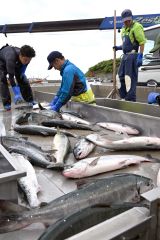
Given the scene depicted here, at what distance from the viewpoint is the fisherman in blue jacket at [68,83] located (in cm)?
643

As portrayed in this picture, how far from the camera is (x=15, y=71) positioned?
28.1 feet

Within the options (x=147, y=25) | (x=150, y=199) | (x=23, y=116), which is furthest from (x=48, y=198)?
(x=147, y=25)

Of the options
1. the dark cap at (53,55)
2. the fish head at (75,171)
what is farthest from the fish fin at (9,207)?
the dark cap at (53,55)

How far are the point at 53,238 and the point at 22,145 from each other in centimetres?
248

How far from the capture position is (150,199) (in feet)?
5.11

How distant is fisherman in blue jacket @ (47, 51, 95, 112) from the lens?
21.1ft

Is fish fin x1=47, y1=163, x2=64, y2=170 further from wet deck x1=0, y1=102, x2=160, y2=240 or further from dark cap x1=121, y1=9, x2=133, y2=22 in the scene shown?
dark cap x1=121, y1=9, x2=133, y2=22

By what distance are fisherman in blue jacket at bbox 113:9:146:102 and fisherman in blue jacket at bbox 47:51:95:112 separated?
1699 millimetres

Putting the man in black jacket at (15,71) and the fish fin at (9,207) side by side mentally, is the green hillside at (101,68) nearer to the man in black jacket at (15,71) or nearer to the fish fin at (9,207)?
the man in black jacket at (15,71)

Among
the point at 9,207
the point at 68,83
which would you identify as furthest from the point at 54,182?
the point at 68,83

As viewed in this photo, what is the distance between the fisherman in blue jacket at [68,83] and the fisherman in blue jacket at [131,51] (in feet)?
5.58

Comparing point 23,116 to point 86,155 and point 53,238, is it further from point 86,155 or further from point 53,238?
point 53,238

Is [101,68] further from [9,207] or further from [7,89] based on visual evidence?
[9,207]

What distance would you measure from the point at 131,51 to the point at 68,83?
2698 mm
